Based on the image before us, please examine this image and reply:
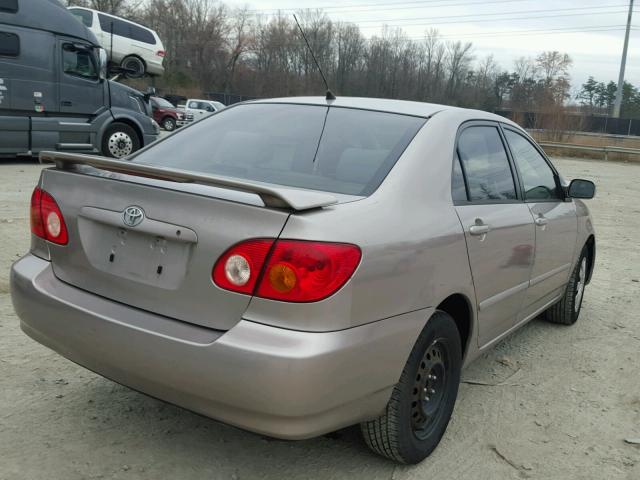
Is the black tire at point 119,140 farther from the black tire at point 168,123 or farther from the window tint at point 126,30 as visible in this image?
the black tire at point 168,123

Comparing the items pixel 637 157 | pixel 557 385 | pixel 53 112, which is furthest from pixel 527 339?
pixel 637 157

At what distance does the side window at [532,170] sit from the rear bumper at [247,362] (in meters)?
1.71

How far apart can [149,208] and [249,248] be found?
0.46 metres

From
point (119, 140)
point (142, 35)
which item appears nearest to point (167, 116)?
point (142, 35)

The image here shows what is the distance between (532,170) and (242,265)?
2.55 meters

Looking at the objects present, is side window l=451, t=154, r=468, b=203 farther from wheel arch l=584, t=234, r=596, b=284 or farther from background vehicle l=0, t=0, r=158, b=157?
background vehicle l=0, t=0, r=158, b=157

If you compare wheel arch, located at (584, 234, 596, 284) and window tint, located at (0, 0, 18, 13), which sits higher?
window tint, located at (0, 0, 18, 13)

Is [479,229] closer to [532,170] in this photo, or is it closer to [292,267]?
[292,267]

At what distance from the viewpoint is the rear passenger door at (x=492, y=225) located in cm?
288

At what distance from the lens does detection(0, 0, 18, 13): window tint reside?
456 inches

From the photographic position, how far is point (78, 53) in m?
12.6

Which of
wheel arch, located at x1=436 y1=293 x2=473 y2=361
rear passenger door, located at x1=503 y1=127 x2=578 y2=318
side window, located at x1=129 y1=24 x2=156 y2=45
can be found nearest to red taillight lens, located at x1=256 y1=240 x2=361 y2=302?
wheel arch, located at x1=436 y1=293 x2=473 y2=361

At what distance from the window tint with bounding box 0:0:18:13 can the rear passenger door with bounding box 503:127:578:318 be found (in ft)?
37.0

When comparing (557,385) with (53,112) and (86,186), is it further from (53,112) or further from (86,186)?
(53,112)
